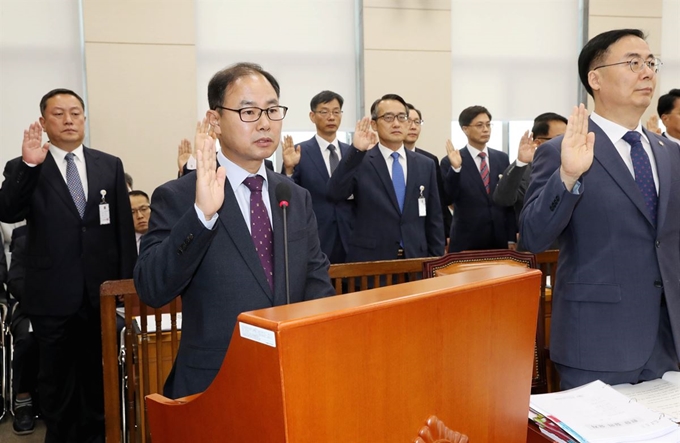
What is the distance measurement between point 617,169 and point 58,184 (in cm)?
248

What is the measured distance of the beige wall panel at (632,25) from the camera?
6.98m

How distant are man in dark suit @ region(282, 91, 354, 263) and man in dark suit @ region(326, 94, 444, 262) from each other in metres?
0.25

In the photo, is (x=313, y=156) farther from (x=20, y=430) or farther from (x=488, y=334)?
(x=488, y=334)

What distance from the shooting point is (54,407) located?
3.07 meters

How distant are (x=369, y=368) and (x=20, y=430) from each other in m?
3.32

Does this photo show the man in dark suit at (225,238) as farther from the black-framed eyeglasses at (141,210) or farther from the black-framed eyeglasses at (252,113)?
the black-framed eyeglasses at (141,210)

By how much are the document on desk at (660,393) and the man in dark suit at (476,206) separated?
2.44m

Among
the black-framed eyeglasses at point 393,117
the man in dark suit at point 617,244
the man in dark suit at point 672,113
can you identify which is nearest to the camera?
the man in dark suit at point 617,244

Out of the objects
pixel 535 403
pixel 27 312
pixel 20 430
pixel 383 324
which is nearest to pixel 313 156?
pixel 27 312

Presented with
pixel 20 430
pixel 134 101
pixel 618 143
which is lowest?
pixel 20 430

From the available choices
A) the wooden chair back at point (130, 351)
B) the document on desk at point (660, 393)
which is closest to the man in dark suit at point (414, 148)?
the wooden chair back at point (130, 351)

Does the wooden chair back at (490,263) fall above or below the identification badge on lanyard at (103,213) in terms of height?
below

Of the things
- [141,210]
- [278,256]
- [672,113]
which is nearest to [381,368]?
[278,256]

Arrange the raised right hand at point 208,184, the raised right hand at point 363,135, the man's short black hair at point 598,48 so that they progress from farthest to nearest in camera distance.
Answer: the raised right hand at point 363,135 < the man's short black hair at point 598,48 < the raised right hand at point 208,184
